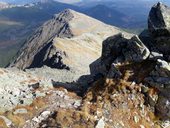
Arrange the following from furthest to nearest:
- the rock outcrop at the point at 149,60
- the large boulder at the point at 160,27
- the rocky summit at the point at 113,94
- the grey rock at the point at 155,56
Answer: the large boulder at the point at 160,27
the grey rock at the point at 155,56
the rock outcrop at the point at 149,60
the rocky summit at the point at 113,94

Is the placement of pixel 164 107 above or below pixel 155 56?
below

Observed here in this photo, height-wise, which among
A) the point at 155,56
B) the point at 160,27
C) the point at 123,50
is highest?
the point at 160,27

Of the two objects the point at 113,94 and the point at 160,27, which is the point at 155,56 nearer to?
the point at 160,27

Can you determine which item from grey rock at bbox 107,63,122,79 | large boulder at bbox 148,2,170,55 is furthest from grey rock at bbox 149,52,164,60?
grey rock at bbox 107,63,122,79

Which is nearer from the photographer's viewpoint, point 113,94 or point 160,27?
point 113,94

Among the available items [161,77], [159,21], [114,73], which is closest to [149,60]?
[161,77]

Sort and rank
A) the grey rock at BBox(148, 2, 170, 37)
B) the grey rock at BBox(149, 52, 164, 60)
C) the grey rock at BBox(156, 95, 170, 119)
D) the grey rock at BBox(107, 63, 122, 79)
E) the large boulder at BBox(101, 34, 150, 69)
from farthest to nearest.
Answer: the grey rock at BBox(148, 2, 170, 37), the large boulder at BBox(101, 34, 150, 69), the grey rock at BBox(149, 52, 164, 60), the grey rock at BBox(107, 63, 122, 79), the grey rock at BBox(156, 95, 170, 119)

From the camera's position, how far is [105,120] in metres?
36.8

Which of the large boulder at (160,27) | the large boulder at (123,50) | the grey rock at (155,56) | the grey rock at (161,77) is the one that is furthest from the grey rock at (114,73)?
the large boulder at (160,27)

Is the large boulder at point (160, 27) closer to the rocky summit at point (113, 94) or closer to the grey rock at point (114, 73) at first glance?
the rocky summit at point (113, 94)

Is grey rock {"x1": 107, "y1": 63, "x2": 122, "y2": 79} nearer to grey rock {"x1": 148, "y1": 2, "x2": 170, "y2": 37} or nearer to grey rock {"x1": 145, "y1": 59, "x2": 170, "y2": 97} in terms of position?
grey rock {"x1": 145, "y1": 59, "x2": 170, "y2": 97}

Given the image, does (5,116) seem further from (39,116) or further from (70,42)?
(70,42)

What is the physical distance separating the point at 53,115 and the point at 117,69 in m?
9.87

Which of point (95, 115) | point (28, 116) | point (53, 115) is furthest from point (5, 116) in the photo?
point (95, 115)
